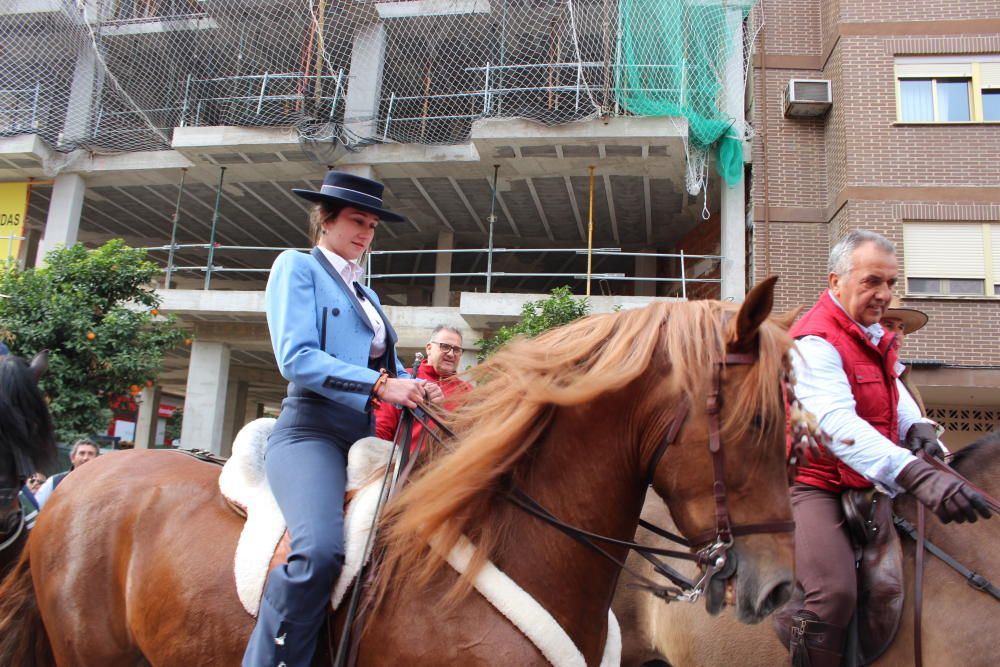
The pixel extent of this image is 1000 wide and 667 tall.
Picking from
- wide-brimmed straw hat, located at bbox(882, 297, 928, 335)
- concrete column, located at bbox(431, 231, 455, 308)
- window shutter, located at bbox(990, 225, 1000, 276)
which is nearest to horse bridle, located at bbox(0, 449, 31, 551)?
wide-brimmed straw hat, located at bbox(882, 297, 928, 335)

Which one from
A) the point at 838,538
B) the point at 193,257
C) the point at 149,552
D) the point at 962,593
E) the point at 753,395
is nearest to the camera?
the point at 753,395

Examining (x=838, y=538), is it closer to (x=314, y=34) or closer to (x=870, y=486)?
(x=870, y=486)

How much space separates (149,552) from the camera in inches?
105

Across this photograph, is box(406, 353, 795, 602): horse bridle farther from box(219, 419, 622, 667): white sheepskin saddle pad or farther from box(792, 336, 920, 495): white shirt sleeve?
box(792, 336, 920, 495): white shirt sleeve

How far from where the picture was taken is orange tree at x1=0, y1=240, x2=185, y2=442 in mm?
10094

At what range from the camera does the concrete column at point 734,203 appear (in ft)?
41.3

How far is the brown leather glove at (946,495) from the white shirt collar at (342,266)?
93.1 inches

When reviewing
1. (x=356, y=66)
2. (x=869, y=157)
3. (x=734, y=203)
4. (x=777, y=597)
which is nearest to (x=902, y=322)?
(x=777, y=597)

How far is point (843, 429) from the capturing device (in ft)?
9.58

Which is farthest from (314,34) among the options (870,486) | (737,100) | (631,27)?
(870,486)

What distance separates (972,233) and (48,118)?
1895 centimetres

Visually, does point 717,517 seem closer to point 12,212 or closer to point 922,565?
point 922,565

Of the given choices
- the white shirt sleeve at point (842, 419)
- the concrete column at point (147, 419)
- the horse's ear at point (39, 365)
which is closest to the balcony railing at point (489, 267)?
the concrete column at point (147, 419)

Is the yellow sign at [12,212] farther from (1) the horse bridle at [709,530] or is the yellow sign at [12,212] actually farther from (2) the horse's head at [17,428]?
(1) the horse bridle at [709,530]
